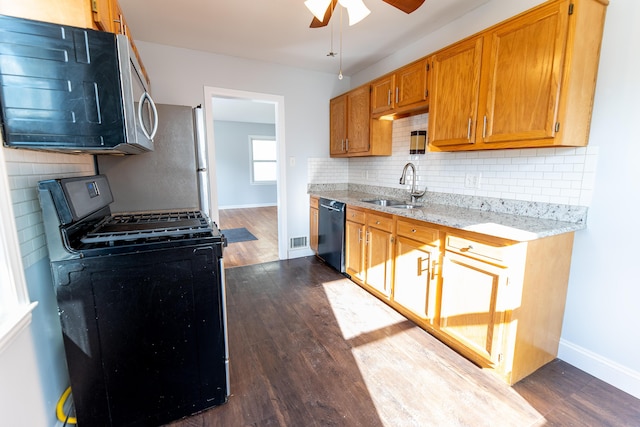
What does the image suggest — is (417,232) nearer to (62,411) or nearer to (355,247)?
(355,247)

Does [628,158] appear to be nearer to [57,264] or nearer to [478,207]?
[478,207]

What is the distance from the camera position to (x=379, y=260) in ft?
8.57

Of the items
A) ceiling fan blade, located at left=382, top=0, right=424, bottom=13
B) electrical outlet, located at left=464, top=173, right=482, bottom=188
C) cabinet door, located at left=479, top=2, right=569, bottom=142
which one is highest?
ceiling fan blade, located at left=382, top=0, right=424, bottom=13

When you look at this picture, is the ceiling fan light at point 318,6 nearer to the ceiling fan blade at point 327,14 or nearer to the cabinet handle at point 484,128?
the ceiling fan blade at point 327,14

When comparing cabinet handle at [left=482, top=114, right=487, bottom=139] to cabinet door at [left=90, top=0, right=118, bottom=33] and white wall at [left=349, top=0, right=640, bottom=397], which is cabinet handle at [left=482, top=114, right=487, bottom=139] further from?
cabinet door at [left=90, top=0, right=118, bottom=33]

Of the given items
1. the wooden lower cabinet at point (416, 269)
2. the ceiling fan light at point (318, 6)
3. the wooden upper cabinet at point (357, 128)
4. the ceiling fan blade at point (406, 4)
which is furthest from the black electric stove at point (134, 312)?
the wooden upper cabinet at point (357, 128)

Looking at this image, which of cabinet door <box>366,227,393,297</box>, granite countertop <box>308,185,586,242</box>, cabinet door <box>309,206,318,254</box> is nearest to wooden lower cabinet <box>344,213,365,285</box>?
cabinet door <box>366,227,393,297</box>

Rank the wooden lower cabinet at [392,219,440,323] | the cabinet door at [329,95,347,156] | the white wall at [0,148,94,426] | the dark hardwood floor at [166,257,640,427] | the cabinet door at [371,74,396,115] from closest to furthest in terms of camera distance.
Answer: the white wall at [0,148,94,426] → the dark hardwood floor at [166,257,640,427] → the wooden lower cabinet at [392,219,440,323] → the cabinet door at [371,74,396,115] → the cabinet door at [329,95,347,156]

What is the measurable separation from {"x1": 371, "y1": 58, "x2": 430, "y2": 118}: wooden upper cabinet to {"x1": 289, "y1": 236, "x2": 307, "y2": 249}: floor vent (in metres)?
1.88

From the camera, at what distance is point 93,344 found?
4.07ft

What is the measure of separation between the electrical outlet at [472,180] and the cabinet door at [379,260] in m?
0.79

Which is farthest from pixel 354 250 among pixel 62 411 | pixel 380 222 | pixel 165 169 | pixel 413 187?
pixel 62 411

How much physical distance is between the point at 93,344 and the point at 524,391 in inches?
87.2

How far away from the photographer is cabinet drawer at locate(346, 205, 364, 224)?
9.23 ft
